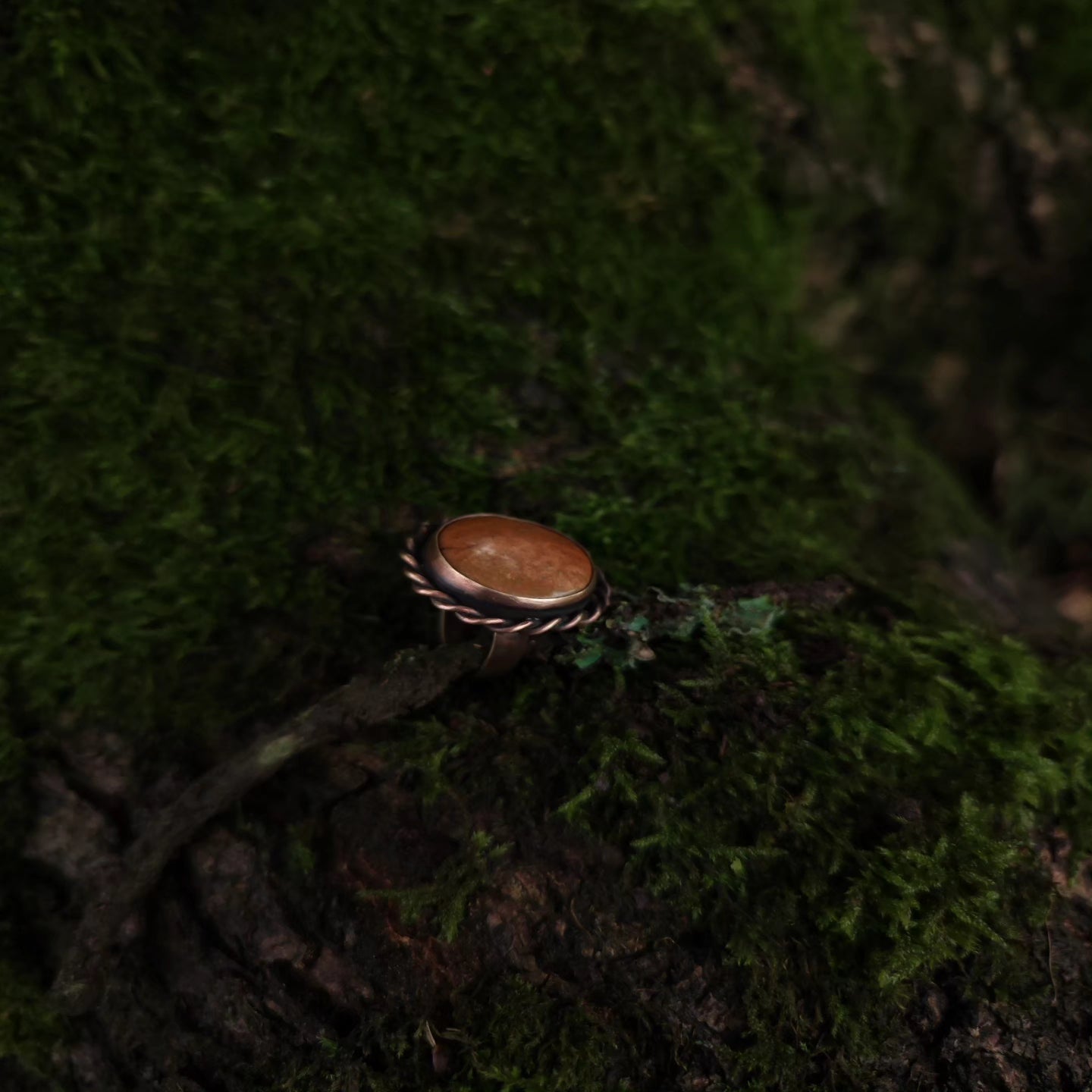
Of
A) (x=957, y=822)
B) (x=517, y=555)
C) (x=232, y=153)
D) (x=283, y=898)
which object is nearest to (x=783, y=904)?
(x=957, y=822)

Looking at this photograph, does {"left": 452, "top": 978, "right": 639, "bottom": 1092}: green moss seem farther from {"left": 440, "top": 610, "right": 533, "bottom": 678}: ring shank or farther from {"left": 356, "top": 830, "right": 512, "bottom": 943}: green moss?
{"left": 440, "top": 610, "right": 533, "bottom": 678}: ring shank

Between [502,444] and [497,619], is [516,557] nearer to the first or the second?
[497,619]

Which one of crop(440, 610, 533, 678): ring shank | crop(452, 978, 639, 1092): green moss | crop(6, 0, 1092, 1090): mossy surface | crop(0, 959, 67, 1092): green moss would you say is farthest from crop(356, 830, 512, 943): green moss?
crop(0, 959, 67, 1092): green moss

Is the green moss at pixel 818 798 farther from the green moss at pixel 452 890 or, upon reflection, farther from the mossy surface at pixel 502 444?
the green moss at pixel 452 890

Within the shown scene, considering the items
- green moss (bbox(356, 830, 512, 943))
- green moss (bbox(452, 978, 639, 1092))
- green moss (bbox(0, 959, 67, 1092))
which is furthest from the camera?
green moss (bbox(0, 959, 67, 1092))

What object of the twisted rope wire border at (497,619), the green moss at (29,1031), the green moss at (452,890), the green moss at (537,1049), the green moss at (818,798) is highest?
the twisted rope wire border at (497,619)

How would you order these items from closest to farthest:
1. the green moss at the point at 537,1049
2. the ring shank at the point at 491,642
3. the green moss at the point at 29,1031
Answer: the green moss at the point at 537,1049, the green moss at the point at 29,1031, the ring shank at the point at 491,642

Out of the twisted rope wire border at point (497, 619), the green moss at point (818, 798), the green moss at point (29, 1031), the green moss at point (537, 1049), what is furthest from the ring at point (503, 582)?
the green moss at point (29, 1031)

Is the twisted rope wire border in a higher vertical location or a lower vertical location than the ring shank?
higher
